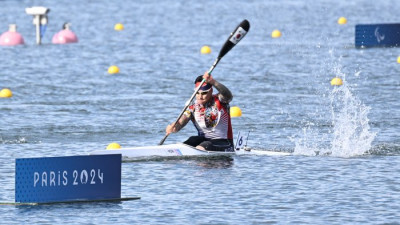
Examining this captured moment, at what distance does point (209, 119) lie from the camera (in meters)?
17.6

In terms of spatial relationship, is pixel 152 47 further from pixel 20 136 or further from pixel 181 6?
pixel 181 6

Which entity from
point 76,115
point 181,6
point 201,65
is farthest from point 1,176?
point 181,6

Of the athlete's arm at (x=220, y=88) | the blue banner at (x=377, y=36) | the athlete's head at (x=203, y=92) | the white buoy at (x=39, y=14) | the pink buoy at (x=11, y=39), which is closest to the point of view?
the athlete's arm at (x=220, y=88)

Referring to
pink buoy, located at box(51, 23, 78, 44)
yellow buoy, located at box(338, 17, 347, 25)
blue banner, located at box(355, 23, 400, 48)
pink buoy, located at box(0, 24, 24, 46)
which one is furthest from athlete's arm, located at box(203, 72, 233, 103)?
yellow buoy, located at box(338, 17, 347, 25)

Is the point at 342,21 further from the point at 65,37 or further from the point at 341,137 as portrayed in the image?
the point at 341,137

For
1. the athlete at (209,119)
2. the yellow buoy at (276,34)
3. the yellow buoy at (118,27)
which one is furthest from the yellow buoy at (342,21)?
the athlete at (209,119)

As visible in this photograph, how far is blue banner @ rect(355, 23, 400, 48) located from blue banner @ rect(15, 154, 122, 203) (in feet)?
78.4

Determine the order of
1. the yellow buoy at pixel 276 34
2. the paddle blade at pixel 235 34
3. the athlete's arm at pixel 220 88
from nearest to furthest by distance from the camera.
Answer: the athlete's arm at pixel 220 88 < the paddle blade at pixel 235 34 < the yellow buoy at pixel 276 34

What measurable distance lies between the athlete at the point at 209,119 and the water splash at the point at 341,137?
1374mm

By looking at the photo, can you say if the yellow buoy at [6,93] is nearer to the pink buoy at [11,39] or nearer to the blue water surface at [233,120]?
Result: the blue water surface at [233,120]

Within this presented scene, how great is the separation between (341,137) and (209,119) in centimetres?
270

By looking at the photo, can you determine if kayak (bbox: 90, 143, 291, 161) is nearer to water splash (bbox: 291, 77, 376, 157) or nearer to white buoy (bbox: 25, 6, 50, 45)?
water splash (bbox: 291, 77, 376, 157)

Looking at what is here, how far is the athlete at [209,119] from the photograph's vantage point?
17516 millimetres

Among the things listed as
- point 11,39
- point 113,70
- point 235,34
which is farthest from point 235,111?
point 11,39
